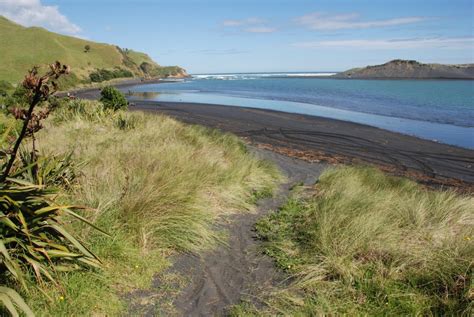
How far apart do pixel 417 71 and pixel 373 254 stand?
14030 cm

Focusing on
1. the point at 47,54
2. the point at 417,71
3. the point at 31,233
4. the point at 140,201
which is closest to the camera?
the point at 31,233

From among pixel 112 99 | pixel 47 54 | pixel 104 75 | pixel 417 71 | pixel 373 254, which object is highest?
pixel 417 71

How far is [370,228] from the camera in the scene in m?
5.13

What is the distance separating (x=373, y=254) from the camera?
4.62 metres

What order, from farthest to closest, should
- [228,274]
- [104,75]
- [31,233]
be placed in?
[104,75]
[228,274]
[31,233]

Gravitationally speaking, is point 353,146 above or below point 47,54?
below

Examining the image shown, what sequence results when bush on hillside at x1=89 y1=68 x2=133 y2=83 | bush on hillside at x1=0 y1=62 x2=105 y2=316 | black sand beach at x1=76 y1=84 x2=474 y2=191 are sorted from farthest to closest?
1. bush on hillside at x1=89 y1=68 x2=133 y2=83
2. black sand beach at x1=76 y1=84 x2=474 y2=191
3. bush on hillside at x1=0 y1=62 x2=105 y2=316

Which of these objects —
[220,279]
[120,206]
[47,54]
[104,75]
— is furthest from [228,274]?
[47,54]

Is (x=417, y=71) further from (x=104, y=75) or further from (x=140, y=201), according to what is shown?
(x=140, y=201)

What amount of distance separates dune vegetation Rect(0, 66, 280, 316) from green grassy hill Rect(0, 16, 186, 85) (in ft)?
191

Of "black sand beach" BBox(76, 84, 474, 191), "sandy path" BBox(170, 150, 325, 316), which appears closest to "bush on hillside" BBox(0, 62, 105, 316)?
"sandy path" BBox(170, 150, 325, 316)

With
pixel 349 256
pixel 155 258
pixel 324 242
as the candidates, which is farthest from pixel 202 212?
pixel 349 256

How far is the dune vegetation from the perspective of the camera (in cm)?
363

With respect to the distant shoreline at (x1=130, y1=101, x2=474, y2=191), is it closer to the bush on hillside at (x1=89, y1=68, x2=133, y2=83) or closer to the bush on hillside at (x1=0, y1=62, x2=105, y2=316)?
the bush on hillside at (x1=0, y1=62, x2=105, y2=316)
